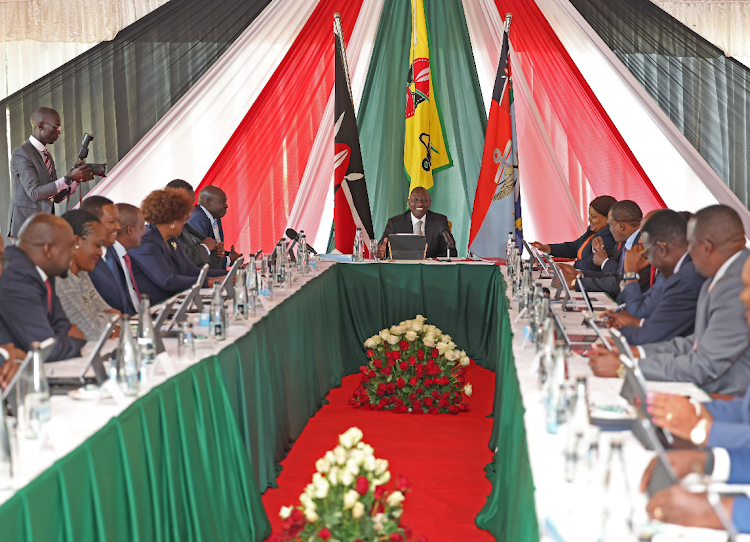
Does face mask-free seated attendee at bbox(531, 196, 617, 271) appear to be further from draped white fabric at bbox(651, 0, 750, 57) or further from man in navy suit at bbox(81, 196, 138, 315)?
draped white fabric at bbox(651, 0, 750, 57)

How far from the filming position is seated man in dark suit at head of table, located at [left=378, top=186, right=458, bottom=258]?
20.9ft

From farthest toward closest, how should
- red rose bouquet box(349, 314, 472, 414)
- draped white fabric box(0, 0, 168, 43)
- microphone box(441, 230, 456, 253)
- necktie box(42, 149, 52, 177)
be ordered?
draped white fabric box(0, 0, 168, 43), microphone box(441, 230, 456, 253), necktie box(42, 149, 52, 177), red rose bouquet box(349, 314, 472, 414)

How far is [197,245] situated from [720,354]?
3.68 meters

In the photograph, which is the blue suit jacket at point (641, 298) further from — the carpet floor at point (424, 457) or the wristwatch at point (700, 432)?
the wristwatch at point (700, 432)

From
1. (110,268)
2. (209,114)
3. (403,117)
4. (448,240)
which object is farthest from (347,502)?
(403,117)

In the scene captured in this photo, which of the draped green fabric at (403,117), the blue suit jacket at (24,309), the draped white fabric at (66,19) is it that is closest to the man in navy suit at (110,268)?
the blue suit jacket at (24,309)

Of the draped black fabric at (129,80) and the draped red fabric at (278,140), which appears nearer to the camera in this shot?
the draped black fabric at (129,80)

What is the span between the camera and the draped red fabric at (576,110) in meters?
6.82

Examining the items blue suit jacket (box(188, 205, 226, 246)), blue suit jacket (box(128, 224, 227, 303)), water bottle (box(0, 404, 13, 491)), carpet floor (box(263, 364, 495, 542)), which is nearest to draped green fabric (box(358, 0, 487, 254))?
blue suit jacket (box(188, 205, 226, 246))

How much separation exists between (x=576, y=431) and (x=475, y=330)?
4199mm

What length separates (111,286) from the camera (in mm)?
3600

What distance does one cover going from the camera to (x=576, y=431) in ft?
5.11

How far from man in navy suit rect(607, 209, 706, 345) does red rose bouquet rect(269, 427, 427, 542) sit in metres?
1.44

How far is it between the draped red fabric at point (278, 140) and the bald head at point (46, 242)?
166 inches
